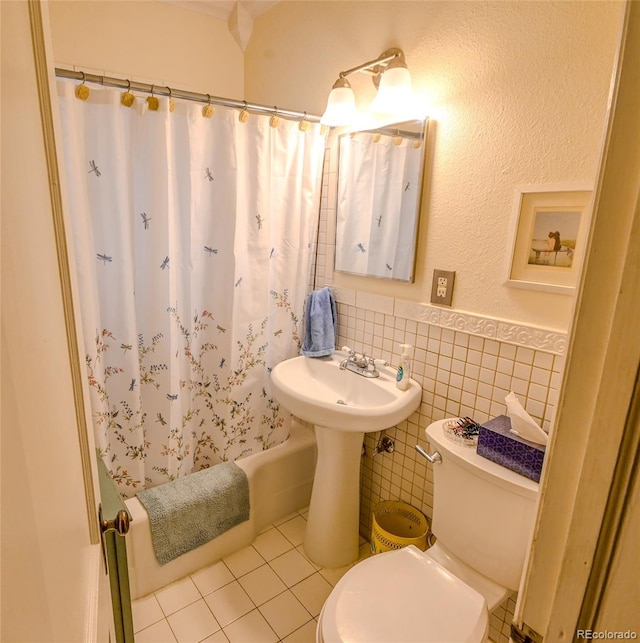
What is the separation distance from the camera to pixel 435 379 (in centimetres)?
160

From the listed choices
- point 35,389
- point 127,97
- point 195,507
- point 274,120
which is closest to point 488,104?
point 274,120

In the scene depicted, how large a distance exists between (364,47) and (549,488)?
5.82ft

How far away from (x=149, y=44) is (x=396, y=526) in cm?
254

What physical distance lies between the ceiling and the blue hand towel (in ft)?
4.88

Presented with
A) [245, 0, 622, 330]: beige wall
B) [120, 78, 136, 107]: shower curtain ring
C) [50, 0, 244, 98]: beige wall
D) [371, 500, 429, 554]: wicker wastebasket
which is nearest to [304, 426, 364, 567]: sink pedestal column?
[371, 500, 429, 554]: wicker wastebasket

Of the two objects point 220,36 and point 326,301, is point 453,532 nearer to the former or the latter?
point 326,301

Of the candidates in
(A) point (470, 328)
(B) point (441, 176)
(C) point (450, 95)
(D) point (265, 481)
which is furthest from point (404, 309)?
(D) point (265, 481)

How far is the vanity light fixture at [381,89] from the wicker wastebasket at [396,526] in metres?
1.65

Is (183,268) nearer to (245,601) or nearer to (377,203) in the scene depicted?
(377,203)

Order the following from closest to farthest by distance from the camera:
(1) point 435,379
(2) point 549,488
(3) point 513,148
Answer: (2) point 549,488
(3) point 513,148
(1) point 435,379

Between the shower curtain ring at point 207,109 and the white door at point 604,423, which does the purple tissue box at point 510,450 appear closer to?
the white door at point 604,423

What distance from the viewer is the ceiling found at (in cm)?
202

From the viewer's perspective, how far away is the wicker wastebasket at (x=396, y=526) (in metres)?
1.61

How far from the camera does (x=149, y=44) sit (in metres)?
1.98
